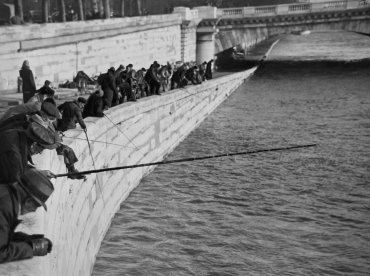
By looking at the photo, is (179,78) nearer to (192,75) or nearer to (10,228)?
(192,75)

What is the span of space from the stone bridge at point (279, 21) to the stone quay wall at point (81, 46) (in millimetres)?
5885

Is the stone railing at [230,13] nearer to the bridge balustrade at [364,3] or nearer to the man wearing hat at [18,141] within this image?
the bridge balustrade at [364,3]

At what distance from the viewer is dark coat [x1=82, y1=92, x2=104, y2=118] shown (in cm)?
1295

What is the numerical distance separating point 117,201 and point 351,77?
31.7m

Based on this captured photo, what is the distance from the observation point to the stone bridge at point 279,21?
161 ft

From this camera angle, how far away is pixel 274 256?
12633mm

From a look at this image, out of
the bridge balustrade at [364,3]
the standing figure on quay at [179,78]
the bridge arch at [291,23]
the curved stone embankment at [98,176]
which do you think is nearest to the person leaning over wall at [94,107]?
the curved stone embankment at [98,176]

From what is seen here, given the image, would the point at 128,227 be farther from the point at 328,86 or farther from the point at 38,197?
the point at 328,86

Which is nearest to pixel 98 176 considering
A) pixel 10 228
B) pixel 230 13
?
pixel 10 228

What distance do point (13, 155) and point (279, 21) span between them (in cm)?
4535

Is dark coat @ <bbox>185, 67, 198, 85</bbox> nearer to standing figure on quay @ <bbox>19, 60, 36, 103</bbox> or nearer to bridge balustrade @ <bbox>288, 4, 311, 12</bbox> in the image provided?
standing figure on quay @ <bbox>19, 60, 36, 103</bbox>

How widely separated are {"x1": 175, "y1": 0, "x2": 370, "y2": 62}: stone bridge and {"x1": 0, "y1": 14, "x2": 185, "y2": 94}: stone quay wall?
5.89 meters

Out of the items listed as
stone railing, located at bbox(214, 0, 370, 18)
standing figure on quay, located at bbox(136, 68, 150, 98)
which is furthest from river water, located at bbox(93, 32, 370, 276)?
stone railing, located at bbox(214, 0, 370, 18)

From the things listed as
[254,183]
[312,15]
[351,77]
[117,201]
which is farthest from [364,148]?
[312,15]
